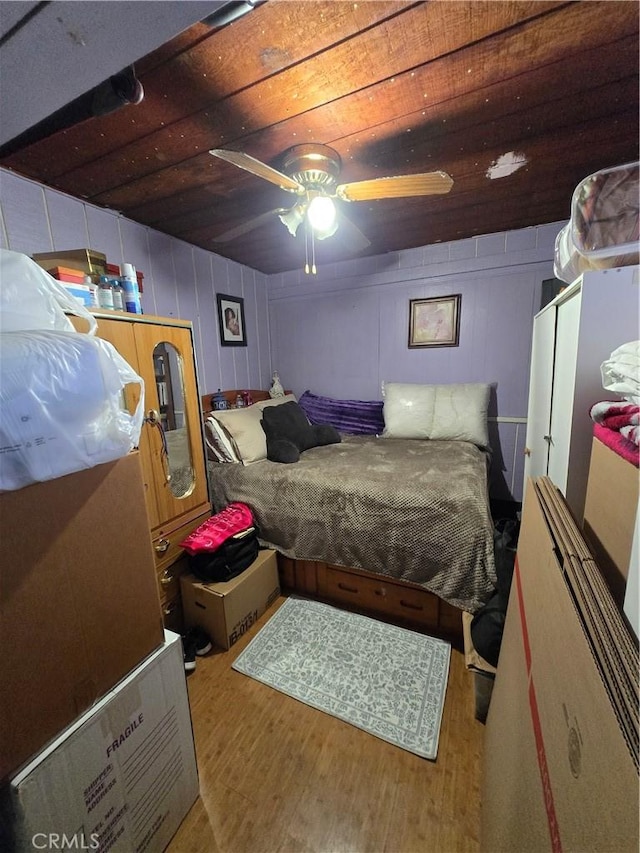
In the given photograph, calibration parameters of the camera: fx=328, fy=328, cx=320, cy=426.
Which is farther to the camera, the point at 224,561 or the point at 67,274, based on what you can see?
the point at 224,561

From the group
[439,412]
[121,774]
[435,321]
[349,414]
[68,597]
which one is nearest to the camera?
[68,597]

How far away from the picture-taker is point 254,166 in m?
1.21

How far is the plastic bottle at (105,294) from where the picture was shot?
55.3 inches

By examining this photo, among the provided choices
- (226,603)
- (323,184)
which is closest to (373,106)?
(323,184)

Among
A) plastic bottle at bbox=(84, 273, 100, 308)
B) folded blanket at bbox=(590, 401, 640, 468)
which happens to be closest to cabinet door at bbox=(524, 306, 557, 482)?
folded blanket at bbox=(590, 401, 640, 468)

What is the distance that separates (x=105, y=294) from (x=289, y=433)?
1.40 metres

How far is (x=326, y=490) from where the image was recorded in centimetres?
187

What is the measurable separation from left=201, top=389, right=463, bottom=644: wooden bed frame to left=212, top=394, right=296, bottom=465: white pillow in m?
0.68

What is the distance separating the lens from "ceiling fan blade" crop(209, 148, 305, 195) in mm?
1124

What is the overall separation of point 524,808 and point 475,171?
237 cm

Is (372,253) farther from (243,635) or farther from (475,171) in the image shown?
(243,635)

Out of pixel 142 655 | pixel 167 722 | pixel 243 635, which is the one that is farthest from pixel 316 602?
pixel 142 655

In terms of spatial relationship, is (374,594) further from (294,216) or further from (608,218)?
(294,216)

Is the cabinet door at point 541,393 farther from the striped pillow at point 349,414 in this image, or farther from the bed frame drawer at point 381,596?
the striped pillow at point 349,414
